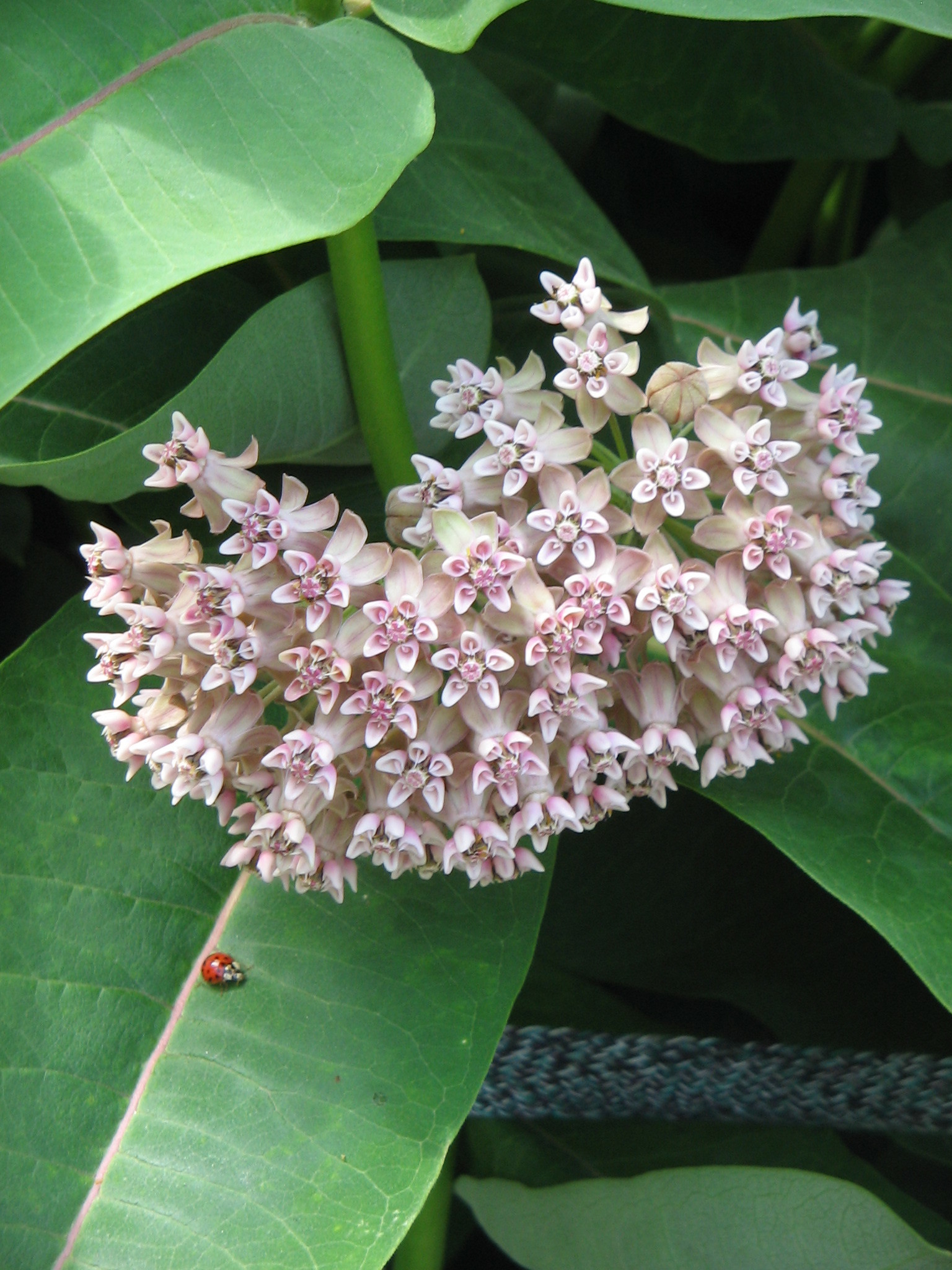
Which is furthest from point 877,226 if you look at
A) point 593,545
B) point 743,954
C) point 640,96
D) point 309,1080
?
point 309,1080

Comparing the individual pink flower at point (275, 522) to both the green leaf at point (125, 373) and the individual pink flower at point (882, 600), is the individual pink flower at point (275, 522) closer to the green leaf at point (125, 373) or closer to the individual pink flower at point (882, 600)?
the green leaf at point (125, 373)

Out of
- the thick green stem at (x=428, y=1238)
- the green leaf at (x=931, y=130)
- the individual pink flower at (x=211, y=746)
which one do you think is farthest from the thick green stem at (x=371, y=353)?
the green leaf at (x=931, y=130)

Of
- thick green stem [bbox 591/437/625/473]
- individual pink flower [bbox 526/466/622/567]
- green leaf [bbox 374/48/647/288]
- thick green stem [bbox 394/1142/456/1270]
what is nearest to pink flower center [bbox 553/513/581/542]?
individual pink flower [bbox 526/466/622/567]

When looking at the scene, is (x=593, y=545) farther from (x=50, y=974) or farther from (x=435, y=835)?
(x=50, y=974)

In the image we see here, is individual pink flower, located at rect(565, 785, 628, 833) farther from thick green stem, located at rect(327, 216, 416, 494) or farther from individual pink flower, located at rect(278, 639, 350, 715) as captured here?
thick green stem, located at rect(327, 216, 416, 494)

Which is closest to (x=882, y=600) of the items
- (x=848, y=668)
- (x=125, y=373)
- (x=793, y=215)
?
(x=848, y=668)
